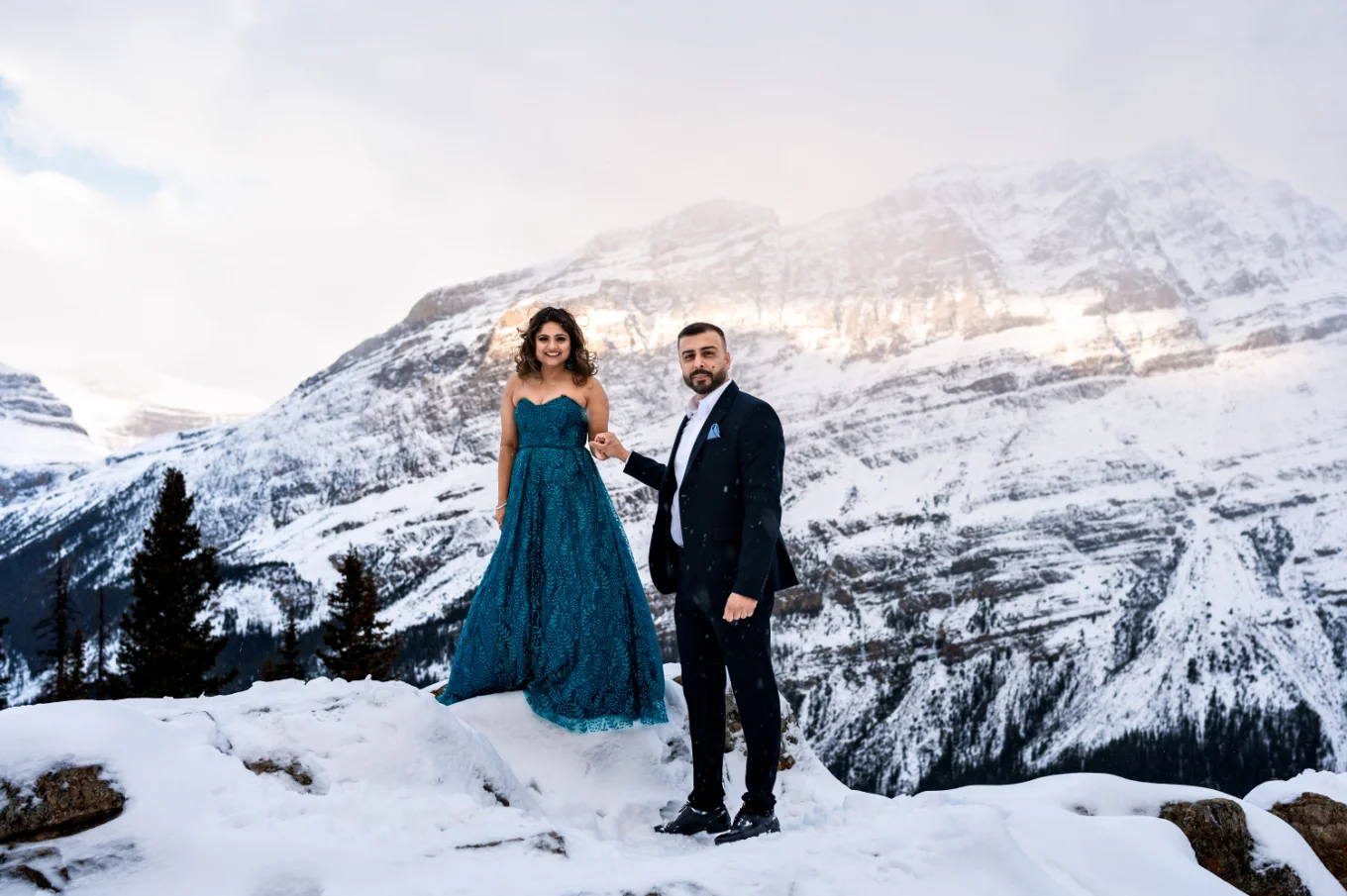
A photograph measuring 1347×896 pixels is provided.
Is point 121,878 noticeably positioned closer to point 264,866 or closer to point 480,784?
point 264,866

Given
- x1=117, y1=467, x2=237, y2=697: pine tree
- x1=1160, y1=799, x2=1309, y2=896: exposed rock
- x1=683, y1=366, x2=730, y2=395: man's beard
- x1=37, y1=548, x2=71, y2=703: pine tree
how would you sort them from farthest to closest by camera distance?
x1=37, y1=548, x2=71, y2=703: pine tree
x1=117, y1=467, x2=237, y2=697: pine tree
x1=1160, y1=799, x2=1309, y2=896: exposed rock
x1=683, y1=366, x2=730, y2=395: man's beard

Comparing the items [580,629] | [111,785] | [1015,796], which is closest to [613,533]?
[580,629]

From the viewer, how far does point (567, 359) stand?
7770 millimetres

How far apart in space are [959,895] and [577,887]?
167 centimetres

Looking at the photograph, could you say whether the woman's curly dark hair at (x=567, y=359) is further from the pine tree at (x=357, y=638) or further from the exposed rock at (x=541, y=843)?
the pine tree at (x=357, y=638)

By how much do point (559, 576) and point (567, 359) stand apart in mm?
1811

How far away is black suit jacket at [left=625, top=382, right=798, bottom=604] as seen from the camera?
5.83m

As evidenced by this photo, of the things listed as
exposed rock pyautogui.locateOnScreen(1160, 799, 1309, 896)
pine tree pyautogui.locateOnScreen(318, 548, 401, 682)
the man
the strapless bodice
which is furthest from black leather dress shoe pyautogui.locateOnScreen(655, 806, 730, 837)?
pine tree pyautogui.locateOnScreen(318, 548, 401, 682)

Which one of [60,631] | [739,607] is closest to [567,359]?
[739,607]

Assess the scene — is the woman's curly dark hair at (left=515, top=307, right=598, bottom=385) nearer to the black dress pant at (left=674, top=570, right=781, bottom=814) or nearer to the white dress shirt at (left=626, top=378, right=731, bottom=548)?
the white dress shirt at (left=626, top=378, right=731, bottom=548)

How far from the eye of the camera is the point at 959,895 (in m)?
4.03

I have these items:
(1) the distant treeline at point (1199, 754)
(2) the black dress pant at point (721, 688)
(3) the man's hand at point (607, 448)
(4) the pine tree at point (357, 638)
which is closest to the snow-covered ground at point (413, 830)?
(2) the black dress pant at point (721, 688)

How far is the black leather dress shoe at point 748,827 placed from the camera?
566 cm

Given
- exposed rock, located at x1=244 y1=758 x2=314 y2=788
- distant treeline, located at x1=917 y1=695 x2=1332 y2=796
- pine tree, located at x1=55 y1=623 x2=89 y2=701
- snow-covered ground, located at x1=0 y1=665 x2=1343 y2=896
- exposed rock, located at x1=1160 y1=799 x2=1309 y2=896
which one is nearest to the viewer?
snow-covered ground, located at x1=0 y1=665 x2=1343 y2=896
